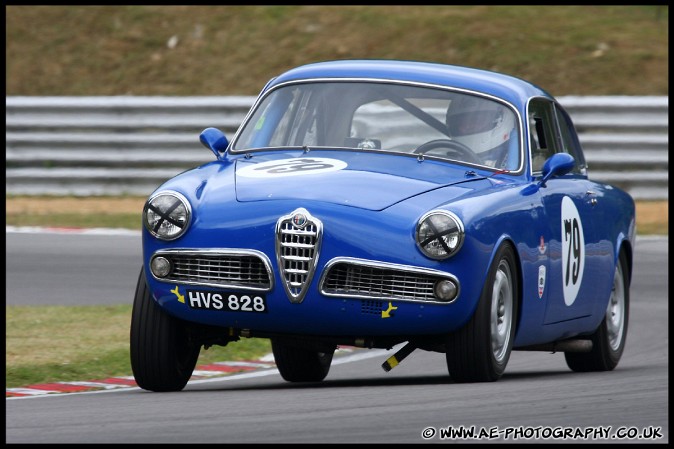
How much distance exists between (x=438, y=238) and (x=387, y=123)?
1373mm

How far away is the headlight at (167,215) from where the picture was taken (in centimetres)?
646

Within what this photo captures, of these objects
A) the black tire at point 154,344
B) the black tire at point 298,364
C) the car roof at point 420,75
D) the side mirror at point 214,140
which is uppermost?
the car roof at point 420,75

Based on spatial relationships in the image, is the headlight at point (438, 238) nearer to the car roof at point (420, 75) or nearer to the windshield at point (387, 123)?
the windshield at point (387, 123)

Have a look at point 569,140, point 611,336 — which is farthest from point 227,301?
point 611,336

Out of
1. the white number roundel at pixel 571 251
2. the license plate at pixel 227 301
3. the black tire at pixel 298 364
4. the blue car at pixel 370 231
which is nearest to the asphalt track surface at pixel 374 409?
the black tire at pixel 298 364

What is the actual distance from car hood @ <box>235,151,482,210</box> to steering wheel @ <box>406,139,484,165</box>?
14cm

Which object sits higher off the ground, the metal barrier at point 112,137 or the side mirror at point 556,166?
the side mirror at point 556,166

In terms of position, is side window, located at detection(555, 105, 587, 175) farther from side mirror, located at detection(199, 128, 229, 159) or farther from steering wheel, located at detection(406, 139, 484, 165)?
side mirror, located at detection(199, 128, 229, 159)

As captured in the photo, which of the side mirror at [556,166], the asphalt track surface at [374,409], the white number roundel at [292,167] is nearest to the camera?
the asphalt track surface at [374,409]

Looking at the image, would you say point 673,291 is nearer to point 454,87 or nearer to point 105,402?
point 454,87

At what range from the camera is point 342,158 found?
23.2 ft

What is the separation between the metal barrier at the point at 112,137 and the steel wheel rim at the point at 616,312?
25.8 feet

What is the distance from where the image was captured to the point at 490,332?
6445mm

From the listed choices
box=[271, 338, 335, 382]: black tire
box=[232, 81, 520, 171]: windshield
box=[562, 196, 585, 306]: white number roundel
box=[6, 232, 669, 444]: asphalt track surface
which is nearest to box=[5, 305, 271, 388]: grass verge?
box=[6, 232, 669, 444]: asphalt track surface
